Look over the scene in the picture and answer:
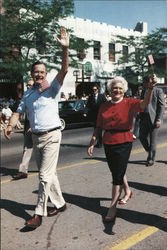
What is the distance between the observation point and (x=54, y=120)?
167 inches

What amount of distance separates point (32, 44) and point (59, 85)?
17209 millimetres

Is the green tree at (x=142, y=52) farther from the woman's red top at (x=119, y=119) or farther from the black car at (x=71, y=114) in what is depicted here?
the woman's red top at (x=119, y=119)

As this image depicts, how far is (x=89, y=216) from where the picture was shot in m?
4.54

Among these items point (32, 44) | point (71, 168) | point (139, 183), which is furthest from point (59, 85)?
point (32, 44)

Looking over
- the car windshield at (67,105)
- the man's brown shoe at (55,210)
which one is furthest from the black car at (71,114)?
the man's brown shoe at (55,210)

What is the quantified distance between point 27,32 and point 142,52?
48.5ft

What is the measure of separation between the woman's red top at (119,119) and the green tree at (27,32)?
16.2 meters

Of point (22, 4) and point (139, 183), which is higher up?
point (22, 4)

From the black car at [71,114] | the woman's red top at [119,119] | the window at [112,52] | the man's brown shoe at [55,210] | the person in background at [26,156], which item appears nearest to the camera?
the woman's red top at [119,119]

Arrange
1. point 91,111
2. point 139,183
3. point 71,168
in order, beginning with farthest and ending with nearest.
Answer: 1. point 91,111
2. point 71,168
3. point 139,183

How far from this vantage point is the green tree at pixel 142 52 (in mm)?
32656

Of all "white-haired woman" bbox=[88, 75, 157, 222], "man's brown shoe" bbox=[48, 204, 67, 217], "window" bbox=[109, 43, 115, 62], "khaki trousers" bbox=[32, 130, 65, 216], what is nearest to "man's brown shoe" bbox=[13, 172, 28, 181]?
"man's brown shoe" bbox=[48, 204, 67, 217]

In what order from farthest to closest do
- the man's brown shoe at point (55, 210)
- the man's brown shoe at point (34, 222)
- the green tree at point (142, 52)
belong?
the green tree at point (142, 52), the man's brown shoe at point (55, 210), the man's brown shoe at point (34, 222)

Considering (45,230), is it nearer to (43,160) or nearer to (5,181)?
(43,160)
